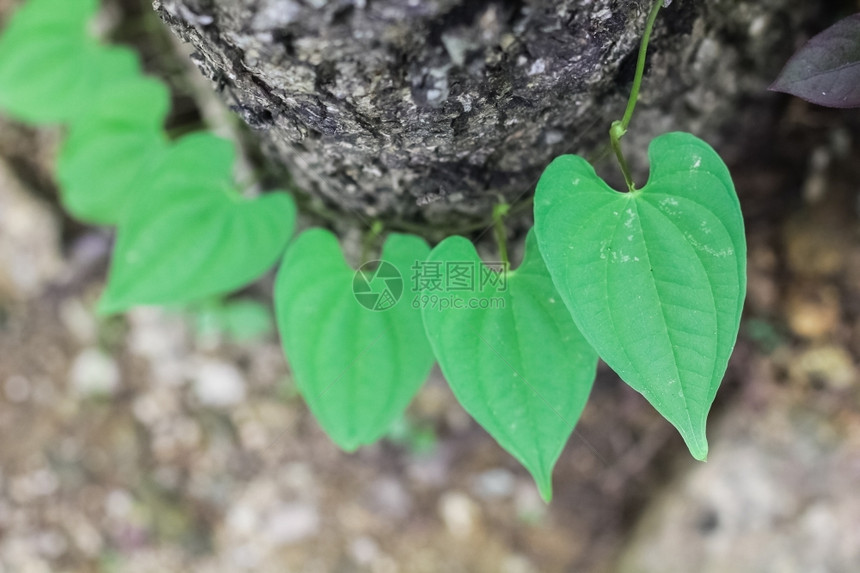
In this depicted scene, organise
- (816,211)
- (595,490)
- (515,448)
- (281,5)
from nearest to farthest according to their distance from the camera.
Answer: (281,5), (515,448), (816,211), (595,490)

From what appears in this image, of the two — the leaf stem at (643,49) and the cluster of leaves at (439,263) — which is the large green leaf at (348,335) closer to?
the cluster of leaves at (439,263)

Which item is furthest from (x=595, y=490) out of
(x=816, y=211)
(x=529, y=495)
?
(x=816, y=211)

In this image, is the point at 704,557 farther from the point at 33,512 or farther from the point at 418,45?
the point at 33,512

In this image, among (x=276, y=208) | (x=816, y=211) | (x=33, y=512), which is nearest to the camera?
(x=276, y=208)

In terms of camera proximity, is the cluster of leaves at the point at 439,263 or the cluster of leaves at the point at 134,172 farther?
the cluster of leaves at the point at 134,172

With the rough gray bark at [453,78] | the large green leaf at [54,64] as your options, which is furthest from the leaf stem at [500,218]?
the large green leaf at [54,64]
